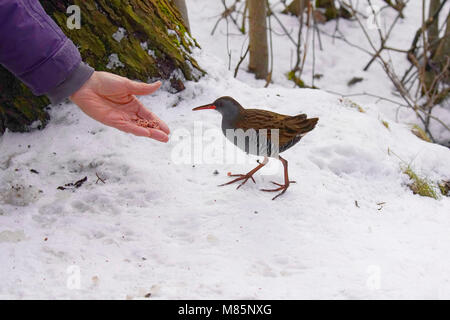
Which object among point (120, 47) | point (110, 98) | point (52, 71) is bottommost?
point (110, 98)

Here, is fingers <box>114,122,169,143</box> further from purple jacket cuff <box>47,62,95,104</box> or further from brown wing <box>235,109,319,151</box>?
brown wing <box>235,109,319,151</box>

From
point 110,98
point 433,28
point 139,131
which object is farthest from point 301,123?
point 433,28

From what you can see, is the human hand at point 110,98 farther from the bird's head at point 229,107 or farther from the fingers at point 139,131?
the bird's head at point 229,107

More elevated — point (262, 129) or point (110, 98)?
point (110, 98)

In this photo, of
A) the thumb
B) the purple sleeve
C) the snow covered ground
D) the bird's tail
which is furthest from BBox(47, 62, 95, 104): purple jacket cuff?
the bird's tail

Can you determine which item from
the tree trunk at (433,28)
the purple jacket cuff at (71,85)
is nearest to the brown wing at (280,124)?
the purple jacket cuff at (71,85)

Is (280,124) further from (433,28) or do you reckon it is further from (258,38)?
(433,28)

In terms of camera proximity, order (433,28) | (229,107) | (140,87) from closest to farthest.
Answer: (140,87) → (229,107) → (433,28)

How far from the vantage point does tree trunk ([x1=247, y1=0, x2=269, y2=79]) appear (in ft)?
20.5

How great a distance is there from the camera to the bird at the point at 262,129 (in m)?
2.90

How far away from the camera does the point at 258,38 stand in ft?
21.3

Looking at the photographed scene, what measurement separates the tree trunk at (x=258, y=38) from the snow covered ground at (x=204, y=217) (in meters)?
2.71

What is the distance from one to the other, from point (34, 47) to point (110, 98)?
62 cm

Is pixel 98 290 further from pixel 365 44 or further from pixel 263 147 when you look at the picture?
pixel 365 44
